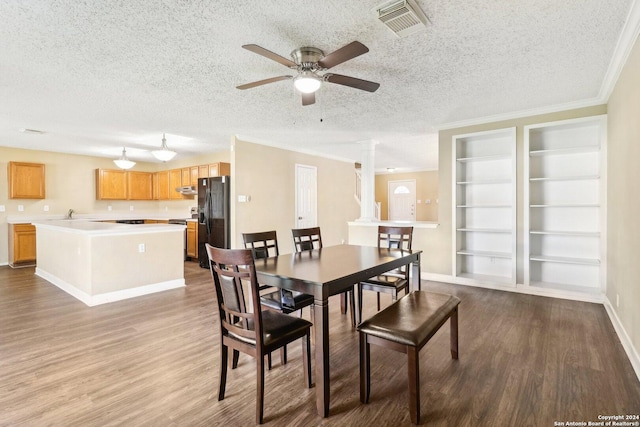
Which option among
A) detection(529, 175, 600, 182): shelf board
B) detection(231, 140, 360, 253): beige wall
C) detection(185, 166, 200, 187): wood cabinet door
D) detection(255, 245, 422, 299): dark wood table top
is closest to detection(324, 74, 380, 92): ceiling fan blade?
detection(255, 245, 422, 299): dark wood table top

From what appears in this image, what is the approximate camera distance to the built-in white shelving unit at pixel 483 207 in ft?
14.8

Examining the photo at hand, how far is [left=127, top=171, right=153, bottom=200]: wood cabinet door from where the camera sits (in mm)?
7820

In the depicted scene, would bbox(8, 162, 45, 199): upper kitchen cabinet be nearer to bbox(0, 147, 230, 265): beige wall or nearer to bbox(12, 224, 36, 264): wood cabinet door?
bbox(0, 147, 230, 265): beige wall

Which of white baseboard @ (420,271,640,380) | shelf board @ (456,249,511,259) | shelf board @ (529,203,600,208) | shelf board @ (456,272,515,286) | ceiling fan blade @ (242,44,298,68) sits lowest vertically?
white baseboard @ (420,271,640,380)

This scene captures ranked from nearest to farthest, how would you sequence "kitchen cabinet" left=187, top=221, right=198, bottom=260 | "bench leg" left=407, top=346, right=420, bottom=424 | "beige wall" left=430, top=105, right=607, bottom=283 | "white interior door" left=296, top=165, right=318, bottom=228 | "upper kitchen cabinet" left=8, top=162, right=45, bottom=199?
"bench leg" left=407, top=346, right=420, bottom=424 < "beige wall" left=430, top=105, right=607, bottom=283 < "upper kitchen cabinet" left=8, top=162, right=45, bottom=199 < "white interior door" left=296, top=165, right=318, bottom=228 < "kitchen cabinet" left=187, top=221, right=198, bottom=260

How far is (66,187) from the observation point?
23.0 feet

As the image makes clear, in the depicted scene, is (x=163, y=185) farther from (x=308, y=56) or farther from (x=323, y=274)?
(x=323, y=274)

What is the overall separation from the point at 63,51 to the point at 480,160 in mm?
4957

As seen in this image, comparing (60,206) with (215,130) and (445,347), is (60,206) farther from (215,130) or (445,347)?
(445,347)

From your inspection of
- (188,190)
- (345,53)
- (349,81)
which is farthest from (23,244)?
(345,53)

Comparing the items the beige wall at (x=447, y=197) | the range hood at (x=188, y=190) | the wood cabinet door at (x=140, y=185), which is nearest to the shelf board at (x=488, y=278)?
the beige wall at (x=447, y=197)

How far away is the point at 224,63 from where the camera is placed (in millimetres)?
2729

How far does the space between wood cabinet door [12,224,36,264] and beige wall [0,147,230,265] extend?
45 cm

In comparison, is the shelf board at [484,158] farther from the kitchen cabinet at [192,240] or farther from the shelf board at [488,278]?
the kitchen cabinet at [192,240]
